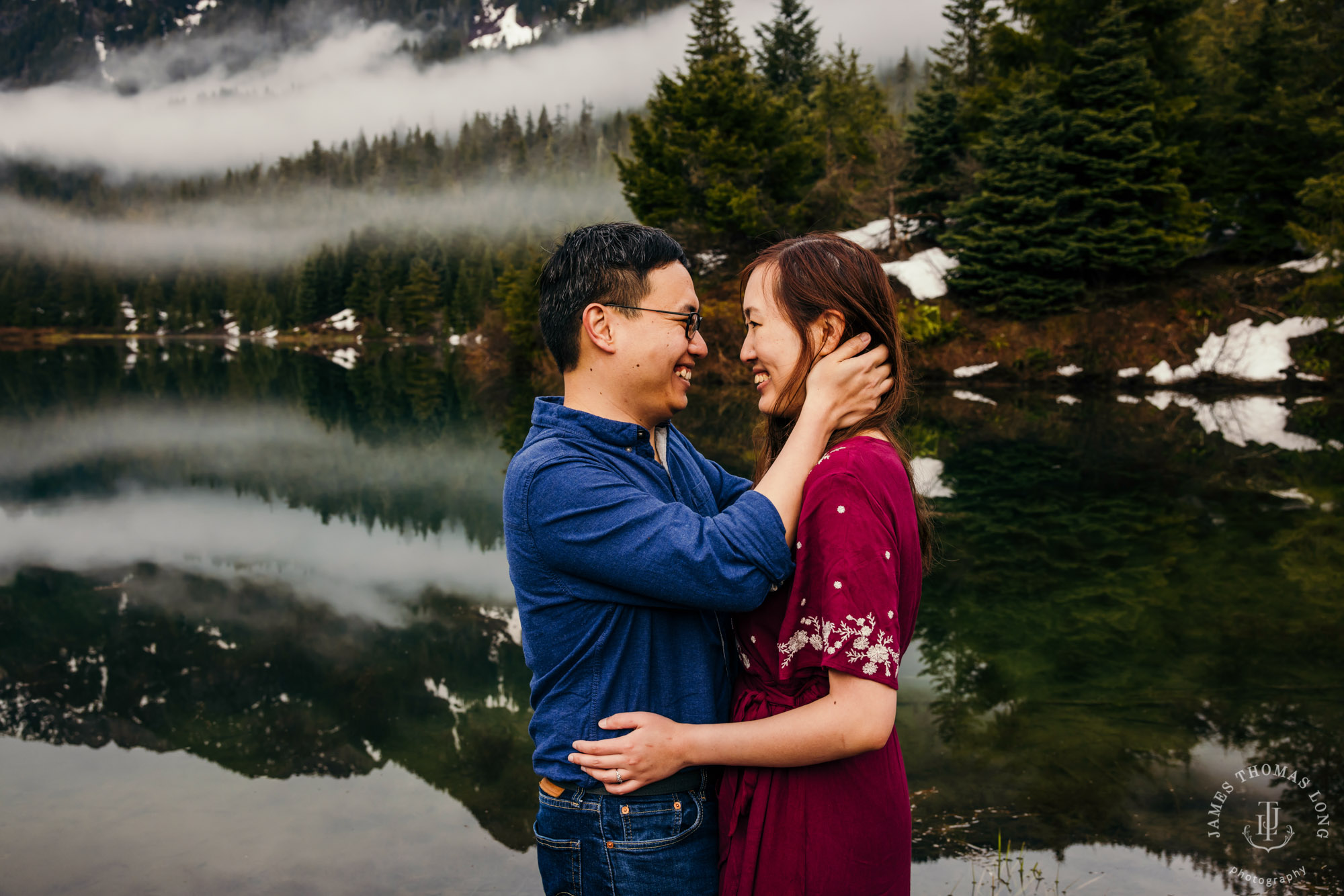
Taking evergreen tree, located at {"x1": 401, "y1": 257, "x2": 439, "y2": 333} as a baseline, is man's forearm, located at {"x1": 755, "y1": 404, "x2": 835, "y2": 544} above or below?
above

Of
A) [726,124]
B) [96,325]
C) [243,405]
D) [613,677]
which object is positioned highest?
[726,124]

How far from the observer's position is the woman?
149 cm

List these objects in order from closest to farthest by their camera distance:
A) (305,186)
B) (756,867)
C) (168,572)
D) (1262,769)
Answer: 1. (756,867)
2. (1262,769)
3. (168,572)
4. (305,186)

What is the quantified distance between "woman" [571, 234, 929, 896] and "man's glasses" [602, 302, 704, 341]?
0.14 metres

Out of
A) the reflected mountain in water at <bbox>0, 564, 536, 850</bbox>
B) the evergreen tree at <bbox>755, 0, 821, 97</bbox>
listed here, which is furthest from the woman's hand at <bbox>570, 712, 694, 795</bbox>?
the evergreen tree at <bbox>755, 0, 821, 97</bbox>

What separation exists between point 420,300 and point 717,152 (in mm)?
60842

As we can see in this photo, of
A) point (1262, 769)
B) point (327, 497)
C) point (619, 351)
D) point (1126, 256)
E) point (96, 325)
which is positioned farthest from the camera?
point (96, 325)

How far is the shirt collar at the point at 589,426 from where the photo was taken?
1734 mm

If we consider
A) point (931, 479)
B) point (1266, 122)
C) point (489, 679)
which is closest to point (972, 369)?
point (1266, 122)

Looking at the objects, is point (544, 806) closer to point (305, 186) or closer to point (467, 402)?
point (467, 402)

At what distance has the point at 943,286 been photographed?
79.7 feet

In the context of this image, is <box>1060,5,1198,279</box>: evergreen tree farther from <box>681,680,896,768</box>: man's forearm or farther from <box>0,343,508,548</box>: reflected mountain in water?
<box>681,680,896,768</box>: man's forearm

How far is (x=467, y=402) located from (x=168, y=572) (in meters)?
14.4

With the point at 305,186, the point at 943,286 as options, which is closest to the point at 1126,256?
the point at 943,286
